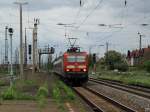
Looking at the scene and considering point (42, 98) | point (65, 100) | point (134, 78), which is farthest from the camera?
point (134, 78)

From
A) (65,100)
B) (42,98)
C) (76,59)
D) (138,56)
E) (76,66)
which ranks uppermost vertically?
(138,56)

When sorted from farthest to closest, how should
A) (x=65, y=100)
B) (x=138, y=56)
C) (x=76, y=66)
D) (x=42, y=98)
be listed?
(x=138, y=56) → (x=76, y=66) → (x=65, y=100) → (x=42, y=98)

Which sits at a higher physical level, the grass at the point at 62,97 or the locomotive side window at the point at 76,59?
the locomotive side window at the point at 76,59

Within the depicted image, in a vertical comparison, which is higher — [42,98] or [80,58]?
[80,58]

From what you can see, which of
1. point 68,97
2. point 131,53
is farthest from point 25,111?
point 131,53

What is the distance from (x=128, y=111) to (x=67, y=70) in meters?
23.9

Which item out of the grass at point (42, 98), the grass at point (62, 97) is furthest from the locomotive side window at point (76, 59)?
the grass at point (42, 98)

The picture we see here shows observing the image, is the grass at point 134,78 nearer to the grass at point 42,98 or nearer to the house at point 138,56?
the grass at point 42,98

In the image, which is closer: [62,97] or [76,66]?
[62,97]

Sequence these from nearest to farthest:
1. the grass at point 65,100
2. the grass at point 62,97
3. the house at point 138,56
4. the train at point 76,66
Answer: the grass at point 65,100, the grass at point 62,97, the train at point 76,66, the house at point 138,56

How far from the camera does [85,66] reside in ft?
146

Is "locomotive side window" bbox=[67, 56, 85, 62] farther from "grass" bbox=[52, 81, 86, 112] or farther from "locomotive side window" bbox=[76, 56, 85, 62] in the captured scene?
"grass" bbox=[52, 81, 86, 112]

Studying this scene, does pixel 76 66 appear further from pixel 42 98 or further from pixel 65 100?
pixel 42 98

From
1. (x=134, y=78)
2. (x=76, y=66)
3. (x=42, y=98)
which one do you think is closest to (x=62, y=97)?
(x=42, y=98)
